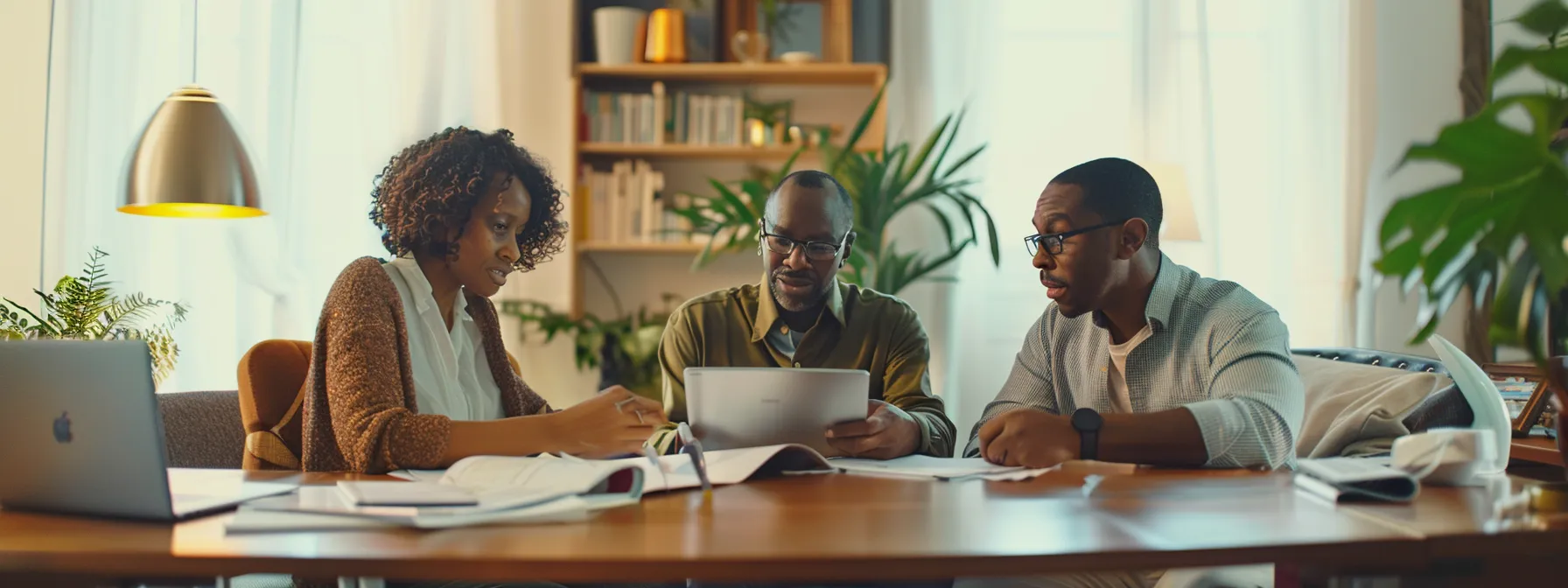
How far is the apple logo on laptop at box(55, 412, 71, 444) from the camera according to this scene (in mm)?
988

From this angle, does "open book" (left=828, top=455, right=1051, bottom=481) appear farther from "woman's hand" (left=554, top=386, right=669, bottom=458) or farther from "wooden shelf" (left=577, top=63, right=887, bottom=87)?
"wooden shelf" (left=577, top=63, right=887, bottom=87)

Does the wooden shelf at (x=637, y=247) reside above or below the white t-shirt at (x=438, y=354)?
above

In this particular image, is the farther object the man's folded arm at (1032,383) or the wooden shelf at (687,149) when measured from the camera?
the wooden shelf at (687,149)

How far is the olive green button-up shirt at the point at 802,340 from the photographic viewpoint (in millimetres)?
1991

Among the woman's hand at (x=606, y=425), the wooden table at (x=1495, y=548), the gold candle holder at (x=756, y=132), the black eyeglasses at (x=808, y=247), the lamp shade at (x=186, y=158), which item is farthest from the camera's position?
the gold candle holder at (x=756, y=132)

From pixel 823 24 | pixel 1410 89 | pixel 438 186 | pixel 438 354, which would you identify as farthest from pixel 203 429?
pixel 1410 89

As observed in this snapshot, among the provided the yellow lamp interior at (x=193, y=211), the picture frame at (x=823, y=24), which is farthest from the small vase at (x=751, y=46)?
the yellow lamp interior at (x=193, y=211)

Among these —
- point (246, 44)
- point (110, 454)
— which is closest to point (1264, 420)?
point (110, 454)

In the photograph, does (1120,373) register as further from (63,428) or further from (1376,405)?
(63,428)

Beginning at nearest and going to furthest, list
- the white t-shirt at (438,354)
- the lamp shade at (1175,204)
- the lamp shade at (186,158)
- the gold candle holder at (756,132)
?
the white t-shirt at (438,354) < the lamp shade at (186,158) < the lamp shade at (1175,204) < the gold candle holder at (756,132)

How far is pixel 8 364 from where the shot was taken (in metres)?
1.01

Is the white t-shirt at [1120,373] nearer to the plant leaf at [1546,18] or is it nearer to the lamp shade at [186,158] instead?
the plant leaf at [1546,18]

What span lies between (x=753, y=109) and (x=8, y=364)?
2.95 metres

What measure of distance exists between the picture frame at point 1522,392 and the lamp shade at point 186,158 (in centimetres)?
275
